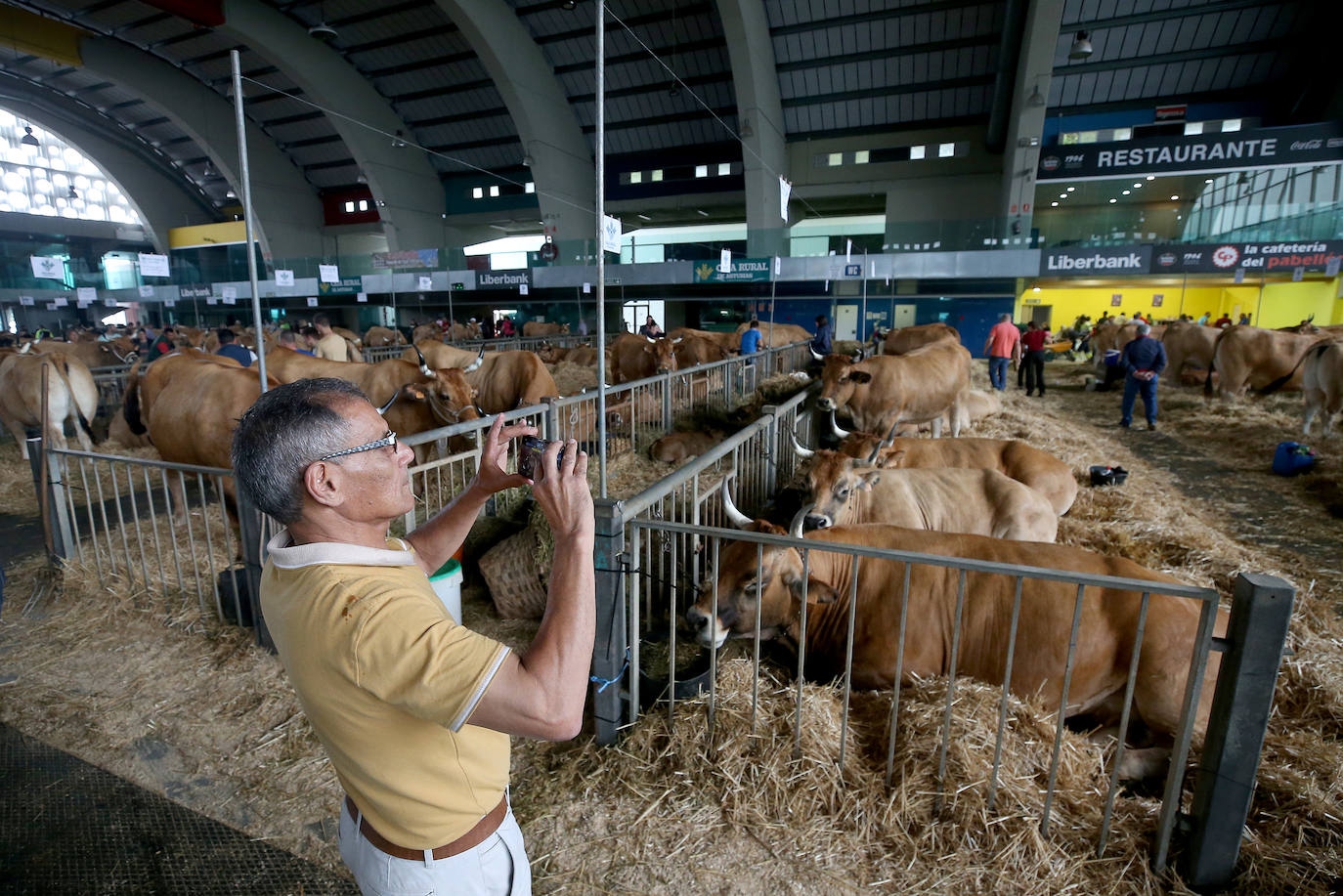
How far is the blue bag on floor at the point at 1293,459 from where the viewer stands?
26.1 feet

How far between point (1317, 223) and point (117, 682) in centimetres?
2840

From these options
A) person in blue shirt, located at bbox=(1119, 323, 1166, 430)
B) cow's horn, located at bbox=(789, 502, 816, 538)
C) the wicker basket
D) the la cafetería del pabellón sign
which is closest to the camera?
cow's horn, located at bbox=(789, 502, 816, 538)

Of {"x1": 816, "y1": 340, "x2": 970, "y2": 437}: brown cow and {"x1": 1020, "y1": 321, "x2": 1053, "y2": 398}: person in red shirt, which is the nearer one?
{"x1": 816, "y1": 340, "x2": 970, "y2": 437}: brown cow

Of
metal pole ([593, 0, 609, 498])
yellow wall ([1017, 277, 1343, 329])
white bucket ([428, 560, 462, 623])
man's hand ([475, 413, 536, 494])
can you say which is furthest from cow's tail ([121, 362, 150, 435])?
yellow wall ([1017, 277, 1343, 329])

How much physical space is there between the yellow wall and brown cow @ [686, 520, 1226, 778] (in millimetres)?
24357

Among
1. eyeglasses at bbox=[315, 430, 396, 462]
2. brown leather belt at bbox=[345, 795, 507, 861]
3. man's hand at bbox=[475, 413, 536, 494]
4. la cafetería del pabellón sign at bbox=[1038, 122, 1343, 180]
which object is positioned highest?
la cafetería del pabellón sign at bbox=[1038, 122, 1343, 180]

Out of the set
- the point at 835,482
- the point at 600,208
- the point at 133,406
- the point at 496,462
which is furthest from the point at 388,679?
the point at 133,406

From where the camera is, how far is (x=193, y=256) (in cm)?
3862

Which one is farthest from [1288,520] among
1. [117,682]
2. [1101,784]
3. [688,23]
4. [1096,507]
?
[688,23]

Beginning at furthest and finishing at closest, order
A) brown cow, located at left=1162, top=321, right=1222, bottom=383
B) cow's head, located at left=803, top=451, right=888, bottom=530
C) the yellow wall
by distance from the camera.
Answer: the yellow wall → brown cow, located at left=1162, top=321, right=1222, bottom=383 → cow's head, located at left=803, top=451, right=888, bottom=530

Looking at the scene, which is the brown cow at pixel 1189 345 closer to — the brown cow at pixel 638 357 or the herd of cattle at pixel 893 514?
the herd of cattle at pixel 893 514

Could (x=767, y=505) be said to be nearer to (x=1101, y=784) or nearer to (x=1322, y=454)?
(x=1101, y=784)

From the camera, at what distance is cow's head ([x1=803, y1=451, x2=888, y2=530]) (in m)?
4.35

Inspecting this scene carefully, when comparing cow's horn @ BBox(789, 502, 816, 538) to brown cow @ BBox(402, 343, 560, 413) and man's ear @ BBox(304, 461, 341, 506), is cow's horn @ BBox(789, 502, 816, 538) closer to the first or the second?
man's ear @ BBox(304, 461, 341, 506)
